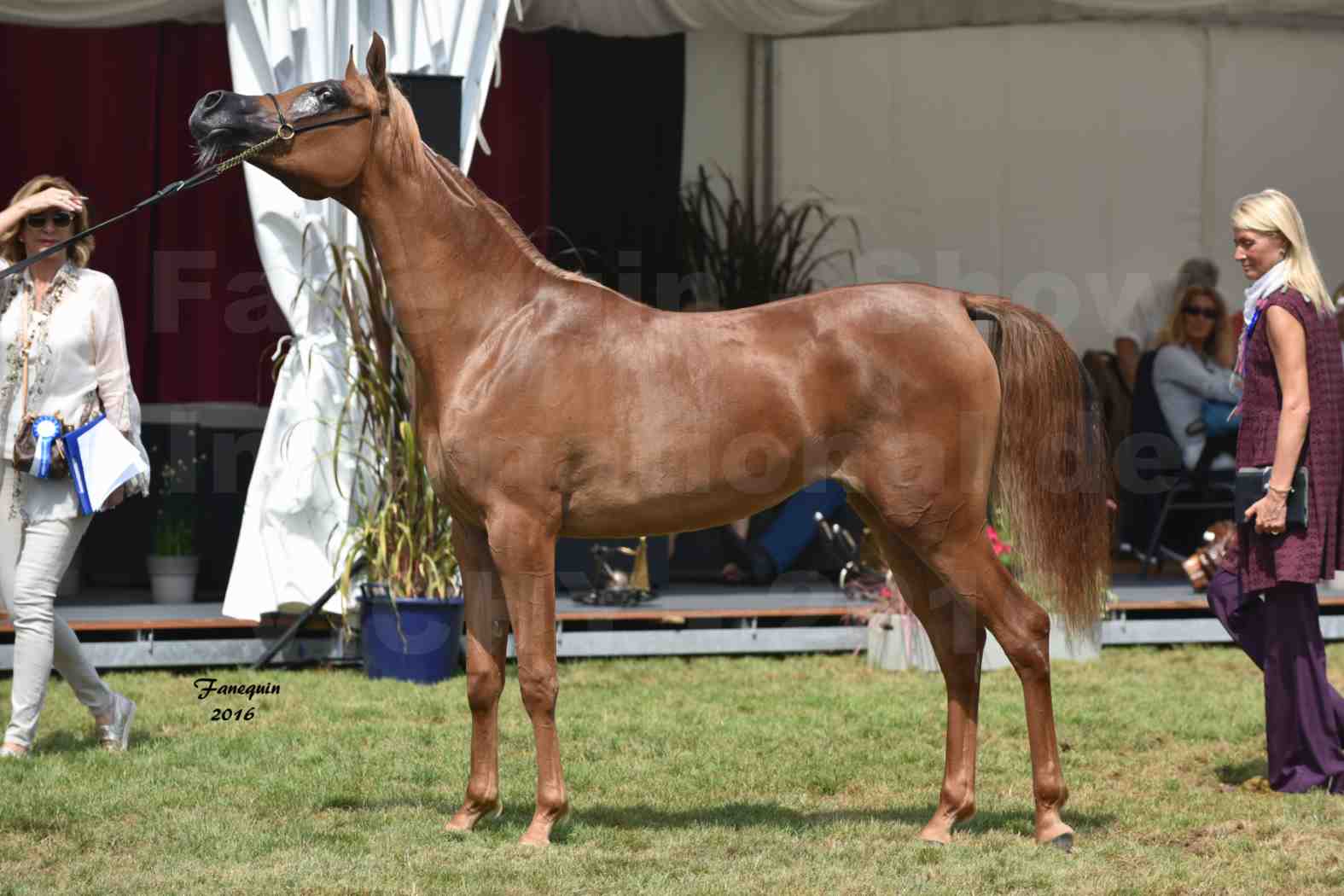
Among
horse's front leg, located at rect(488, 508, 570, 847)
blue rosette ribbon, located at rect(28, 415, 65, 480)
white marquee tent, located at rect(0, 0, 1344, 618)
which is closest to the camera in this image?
horse's front leg, located at rect(488, 508, 570, 847)

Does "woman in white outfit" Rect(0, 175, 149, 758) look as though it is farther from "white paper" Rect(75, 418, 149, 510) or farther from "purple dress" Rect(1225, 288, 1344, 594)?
"purple dress" Rect(1225, 288, 1344, 594)

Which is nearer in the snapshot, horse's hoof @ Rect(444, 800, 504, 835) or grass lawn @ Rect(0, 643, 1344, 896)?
grass lawn @ Rect(0, 643, 1344, 896)

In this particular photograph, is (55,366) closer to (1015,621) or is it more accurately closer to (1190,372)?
(1015,621)

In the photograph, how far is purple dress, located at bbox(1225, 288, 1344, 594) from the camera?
16.4ft

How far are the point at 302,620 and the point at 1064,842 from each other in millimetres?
3509

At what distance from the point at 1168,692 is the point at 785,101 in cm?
415

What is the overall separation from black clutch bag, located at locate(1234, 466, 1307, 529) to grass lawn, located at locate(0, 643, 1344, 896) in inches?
33.7

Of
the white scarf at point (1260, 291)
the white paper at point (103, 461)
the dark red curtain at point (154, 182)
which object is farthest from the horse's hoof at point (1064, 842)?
the dark red curtain at point (154, 182)

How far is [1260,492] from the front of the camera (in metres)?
5.07

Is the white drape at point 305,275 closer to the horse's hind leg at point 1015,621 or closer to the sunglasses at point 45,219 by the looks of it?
the sunglasses at point 45,219

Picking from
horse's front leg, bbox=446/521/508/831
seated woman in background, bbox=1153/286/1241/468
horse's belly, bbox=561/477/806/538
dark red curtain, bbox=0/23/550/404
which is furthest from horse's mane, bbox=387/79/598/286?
seated woman in background, bbox=1153/286/1241/468

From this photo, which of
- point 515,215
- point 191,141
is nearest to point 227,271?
point 191,141

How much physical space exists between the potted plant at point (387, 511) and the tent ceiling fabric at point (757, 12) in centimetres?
127

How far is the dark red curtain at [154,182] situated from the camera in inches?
345
